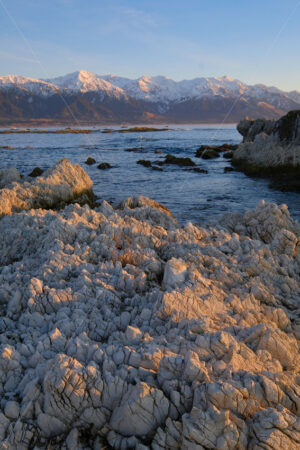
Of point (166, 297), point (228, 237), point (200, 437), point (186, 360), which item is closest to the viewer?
point (200, 437)

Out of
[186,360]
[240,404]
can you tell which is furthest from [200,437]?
[186,360]

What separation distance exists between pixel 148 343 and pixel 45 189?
39.9 feet

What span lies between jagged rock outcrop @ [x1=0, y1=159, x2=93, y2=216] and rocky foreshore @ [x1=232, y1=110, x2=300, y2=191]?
15055mm

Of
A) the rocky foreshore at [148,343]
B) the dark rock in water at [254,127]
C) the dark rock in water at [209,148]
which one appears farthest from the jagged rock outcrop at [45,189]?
the dark rock in water at [254,127]

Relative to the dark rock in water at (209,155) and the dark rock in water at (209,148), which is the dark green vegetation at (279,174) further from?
the dark rock in water at (209,148)

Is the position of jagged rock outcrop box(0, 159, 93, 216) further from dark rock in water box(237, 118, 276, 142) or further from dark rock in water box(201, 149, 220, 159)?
dark rock in water box(237, 118, 276, 142)

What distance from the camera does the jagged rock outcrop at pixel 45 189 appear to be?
1269 cm

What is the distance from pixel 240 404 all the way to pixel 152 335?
1.45 meters

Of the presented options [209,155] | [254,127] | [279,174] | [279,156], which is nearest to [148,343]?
[279,174]

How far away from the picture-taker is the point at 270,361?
4.01 metres

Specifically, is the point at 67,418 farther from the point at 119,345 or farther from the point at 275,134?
the point at 275,134

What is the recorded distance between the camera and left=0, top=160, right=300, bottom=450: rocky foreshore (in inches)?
124

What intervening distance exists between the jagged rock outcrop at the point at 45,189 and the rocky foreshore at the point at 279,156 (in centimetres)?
1506

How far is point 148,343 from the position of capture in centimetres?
404
